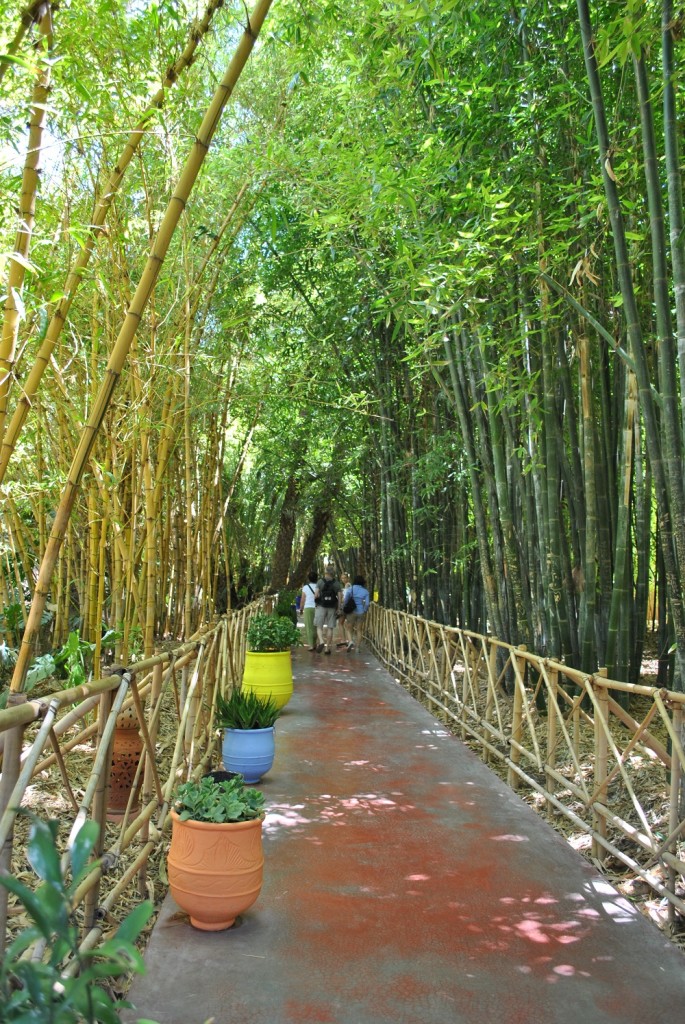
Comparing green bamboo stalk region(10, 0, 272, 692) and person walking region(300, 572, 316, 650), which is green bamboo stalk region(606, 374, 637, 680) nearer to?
green bamboo stalk region(10, 0, 272, 692)

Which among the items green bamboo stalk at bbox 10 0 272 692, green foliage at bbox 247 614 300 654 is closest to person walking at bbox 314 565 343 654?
green foliage at bbox 247 614 300 654

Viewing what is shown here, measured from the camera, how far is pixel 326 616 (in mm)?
10992

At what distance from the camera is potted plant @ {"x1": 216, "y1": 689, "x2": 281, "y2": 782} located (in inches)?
164

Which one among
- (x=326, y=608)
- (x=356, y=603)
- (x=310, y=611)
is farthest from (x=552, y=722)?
(x=310, y=611)

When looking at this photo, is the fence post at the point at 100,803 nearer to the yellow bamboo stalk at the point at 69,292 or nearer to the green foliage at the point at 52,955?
the yellow bamboo stalk at the point at 69,292

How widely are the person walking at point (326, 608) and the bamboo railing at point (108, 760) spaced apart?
4.95 meters

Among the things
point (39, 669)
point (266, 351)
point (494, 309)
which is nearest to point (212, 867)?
point (39, 669)

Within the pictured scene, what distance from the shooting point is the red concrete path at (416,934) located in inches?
83.4

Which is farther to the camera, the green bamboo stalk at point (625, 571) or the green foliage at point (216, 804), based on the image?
the green bamboo stalk at point (625, 571)

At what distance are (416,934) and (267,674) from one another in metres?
3.64

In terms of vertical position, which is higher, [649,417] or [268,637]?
[649,417]

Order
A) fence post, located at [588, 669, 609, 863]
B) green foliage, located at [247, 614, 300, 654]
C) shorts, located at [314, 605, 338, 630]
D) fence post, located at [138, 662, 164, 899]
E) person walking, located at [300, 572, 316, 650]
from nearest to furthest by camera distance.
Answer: fence post, located at [138, 662, 164, 899] < fence post, located at [588, 669, 609, 863] < green foliage, located at [247, 614, 300, 654] < shorts, located at [314, 605, 338, 630] < person walking, located at [300, 572, 316, 650]

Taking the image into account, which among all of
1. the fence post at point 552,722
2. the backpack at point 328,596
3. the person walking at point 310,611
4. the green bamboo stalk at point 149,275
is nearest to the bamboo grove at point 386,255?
the green bamboo stalk at point 149,275

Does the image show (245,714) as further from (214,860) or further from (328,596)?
(328,596)
